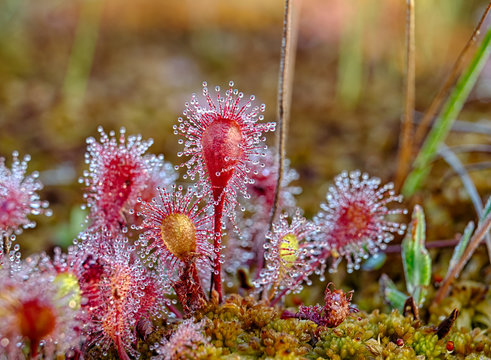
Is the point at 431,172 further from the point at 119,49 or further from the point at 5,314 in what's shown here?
the point at 119,49

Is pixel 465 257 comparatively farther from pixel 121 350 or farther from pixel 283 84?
pixel 121 350

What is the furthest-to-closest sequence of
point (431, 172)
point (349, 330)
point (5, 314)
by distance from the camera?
point (431, 172), point (349, 330), point (5, 314)

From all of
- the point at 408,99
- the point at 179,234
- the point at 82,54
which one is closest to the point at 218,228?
the point at 179,234

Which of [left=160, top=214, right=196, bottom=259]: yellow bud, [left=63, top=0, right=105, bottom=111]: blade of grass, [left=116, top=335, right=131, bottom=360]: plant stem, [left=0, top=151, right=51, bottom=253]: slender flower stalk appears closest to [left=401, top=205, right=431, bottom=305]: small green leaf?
[left=160, top=214, right=196, bottom=259]: yellow bud

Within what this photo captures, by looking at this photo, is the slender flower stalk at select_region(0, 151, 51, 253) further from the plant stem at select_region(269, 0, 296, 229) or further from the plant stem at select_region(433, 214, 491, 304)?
the plant stem at select_region(433, 214, 491, 304)

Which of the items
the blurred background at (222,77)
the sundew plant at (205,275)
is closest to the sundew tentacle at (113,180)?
the sundew plant at (205,275)

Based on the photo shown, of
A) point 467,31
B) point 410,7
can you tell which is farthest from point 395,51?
point 410,7

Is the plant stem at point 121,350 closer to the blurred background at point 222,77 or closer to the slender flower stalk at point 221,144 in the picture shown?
the slender flower stalk at point 221,144
